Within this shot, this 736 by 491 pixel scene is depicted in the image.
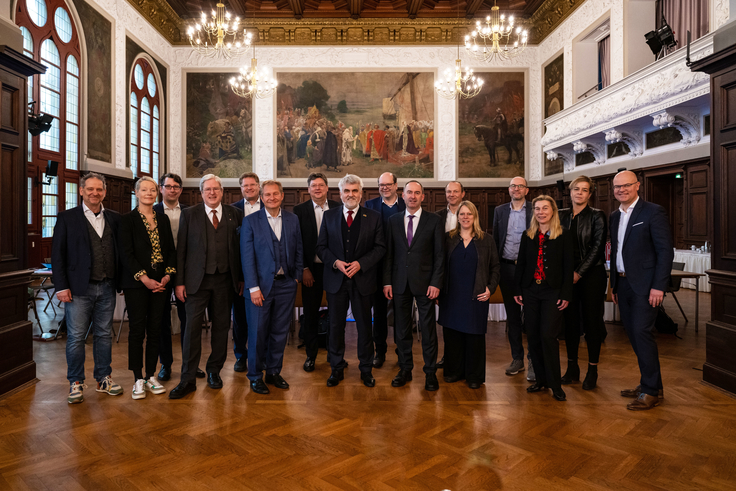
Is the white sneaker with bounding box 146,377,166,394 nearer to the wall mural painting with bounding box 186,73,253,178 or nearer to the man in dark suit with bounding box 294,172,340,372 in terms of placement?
the man in dark suit with bounding box 294,172,340,372

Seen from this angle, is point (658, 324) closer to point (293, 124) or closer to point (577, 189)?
point (577, 189)

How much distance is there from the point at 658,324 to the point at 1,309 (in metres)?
7.26

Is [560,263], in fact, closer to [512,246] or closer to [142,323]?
[512,246]

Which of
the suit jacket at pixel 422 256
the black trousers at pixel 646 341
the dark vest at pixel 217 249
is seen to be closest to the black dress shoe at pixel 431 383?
the suit jacket at pixel 422 256

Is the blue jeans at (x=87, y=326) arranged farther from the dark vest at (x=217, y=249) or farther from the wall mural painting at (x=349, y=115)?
the wall mural painting at (x=349, y=115)

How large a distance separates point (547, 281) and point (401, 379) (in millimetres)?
1487

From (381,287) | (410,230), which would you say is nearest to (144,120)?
(381,287)

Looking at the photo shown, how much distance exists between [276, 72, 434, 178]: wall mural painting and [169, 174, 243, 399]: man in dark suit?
1106 cm

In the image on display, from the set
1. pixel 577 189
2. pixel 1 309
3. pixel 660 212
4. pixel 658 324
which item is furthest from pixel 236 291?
pixel 658 324

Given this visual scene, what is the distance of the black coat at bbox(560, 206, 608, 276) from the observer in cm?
378

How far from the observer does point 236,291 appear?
401cm

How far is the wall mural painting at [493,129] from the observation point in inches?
574

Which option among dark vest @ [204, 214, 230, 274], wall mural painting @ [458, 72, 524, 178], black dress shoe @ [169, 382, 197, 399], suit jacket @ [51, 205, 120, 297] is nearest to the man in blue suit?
dark vest @ [204, 214, 230, 274]

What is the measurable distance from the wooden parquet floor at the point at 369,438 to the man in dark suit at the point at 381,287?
47 centimetres
